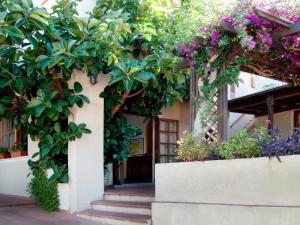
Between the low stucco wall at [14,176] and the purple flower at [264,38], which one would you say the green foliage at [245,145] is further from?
the low stucco wall at [14,176]

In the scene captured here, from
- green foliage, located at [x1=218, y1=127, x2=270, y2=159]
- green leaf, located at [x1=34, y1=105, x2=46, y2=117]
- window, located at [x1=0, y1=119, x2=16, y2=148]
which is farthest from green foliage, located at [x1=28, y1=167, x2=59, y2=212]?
green foliage, located at [x1=218, y1=127, x2=270, y2=159]

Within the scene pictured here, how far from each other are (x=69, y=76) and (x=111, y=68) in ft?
2.95

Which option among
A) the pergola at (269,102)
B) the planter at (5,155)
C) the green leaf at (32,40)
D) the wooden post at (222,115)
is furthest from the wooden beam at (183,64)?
the planter at (5,155)

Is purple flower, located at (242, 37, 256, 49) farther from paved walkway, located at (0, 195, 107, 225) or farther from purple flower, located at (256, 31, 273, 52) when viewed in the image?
paved walkway, located at (0, 195, 107, 225)

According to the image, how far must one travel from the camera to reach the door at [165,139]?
12.7 metres

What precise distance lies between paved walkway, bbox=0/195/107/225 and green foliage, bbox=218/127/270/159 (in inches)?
121

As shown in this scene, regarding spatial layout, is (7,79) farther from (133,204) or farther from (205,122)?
(205,122)

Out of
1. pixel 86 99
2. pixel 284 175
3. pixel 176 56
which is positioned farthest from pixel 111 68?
A: pixel 284 175

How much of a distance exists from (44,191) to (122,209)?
81.9 inches

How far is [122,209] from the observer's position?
8.36 m

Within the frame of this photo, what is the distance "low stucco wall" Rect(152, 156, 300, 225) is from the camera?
566cm

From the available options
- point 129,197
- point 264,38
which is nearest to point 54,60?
point 129,197

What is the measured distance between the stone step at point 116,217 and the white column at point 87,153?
39 centimetres

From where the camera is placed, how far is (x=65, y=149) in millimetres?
9250
